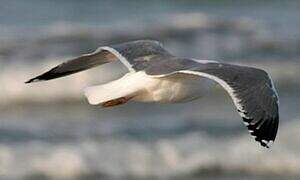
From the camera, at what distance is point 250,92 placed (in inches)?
190

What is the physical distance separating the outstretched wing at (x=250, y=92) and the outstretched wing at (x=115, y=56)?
241mm

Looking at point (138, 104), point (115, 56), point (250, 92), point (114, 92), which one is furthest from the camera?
point (138, 104)

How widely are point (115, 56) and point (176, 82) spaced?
0.51 m

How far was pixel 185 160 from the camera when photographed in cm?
762

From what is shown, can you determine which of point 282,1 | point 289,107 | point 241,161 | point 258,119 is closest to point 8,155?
point 241,161

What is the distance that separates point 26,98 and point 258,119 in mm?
5263

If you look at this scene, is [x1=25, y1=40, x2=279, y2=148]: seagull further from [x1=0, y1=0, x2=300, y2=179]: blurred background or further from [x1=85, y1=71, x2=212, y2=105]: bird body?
[x1=0, y1=0, x2=300, y2=179]: blurred background

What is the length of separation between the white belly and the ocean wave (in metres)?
2.13

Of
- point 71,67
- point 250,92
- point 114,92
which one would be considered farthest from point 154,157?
point 250,92

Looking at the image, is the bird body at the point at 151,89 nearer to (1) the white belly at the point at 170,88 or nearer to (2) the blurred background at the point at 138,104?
(1) the white belly at the point at 170,88

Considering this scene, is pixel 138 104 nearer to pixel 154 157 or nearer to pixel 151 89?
pixel 154 157

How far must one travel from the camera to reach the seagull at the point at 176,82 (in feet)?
15.4

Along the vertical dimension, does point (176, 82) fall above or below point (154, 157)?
above

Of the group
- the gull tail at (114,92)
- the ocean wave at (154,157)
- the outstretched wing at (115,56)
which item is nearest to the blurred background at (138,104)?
the ocean wave at (154,157)
